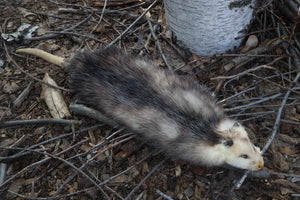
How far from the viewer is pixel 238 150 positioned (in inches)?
91.7

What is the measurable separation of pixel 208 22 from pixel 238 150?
4.52 feet

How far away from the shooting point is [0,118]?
267cm

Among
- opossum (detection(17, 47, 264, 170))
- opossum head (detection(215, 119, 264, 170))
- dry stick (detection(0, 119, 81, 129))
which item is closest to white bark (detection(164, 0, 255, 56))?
opossum (detection(17, 47, 264, 170))

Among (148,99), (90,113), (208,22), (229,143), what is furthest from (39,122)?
(208,22)

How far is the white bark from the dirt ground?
144 millimetres

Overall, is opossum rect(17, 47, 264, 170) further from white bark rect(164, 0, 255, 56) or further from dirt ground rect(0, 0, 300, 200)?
white bark rect(164, 0, 255, 56)

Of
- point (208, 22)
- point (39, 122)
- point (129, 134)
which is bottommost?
point (39, 122)

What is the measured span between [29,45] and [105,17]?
1091 millimetres

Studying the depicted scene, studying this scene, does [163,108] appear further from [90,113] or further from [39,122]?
[39,122]

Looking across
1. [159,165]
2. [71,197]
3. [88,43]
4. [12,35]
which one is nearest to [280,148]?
[159,165]

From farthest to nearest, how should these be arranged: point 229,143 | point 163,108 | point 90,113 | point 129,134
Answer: point 90,113 < point 129,134 < point 163,108 < point 229,143

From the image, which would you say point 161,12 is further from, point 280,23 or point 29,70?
point 29,70

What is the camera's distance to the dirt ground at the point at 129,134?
2.42m

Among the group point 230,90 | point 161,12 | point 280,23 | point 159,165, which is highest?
point 280,23
